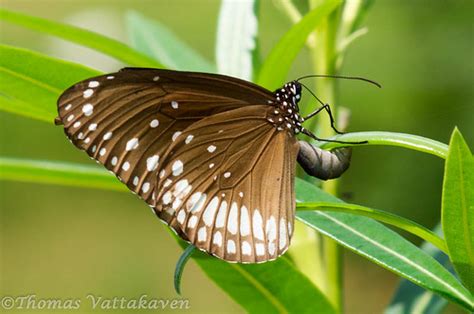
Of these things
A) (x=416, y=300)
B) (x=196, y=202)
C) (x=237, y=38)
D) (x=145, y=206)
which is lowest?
(x=145, y=206)

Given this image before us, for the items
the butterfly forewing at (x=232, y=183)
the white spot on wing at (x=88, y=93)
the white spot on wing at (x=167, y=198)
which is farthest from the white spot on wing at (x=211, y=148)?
the white spot on wing at (x=88, y=93)

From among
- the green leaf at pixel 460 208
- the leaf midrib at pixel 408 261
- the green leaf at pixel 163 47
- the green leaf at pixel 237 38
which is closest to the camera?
the green leaf at pixel 460 208

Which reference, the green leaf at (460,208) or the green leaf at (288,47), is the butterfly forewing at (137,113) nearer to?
the green leaf at (288,47)

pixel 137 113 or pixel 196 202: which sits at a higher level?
pixel 137 113

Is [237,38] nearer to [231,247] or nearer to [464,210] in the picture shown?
[231,247]

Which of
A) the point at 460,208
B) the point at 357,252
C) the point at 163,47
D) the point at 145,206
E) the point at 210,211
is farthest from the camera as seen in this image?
the point at 145,206

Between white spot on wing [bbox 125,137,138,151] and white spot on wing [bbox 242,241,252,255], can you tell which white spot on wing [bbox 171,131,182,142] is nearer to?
white spot on wing [bbox 125,137,138,151]

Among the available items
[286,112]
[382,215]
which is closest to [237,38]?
[286,112]

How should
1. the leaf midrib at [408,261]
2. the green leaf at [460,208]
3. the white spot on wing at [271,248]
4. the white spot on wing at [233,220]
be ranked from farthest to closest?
1. the white spot on wing at [233,220]
2. the white spot on wing at [271,248]
3. the leaf midrib at [408,261]
4. the green leaf at [460,208]
